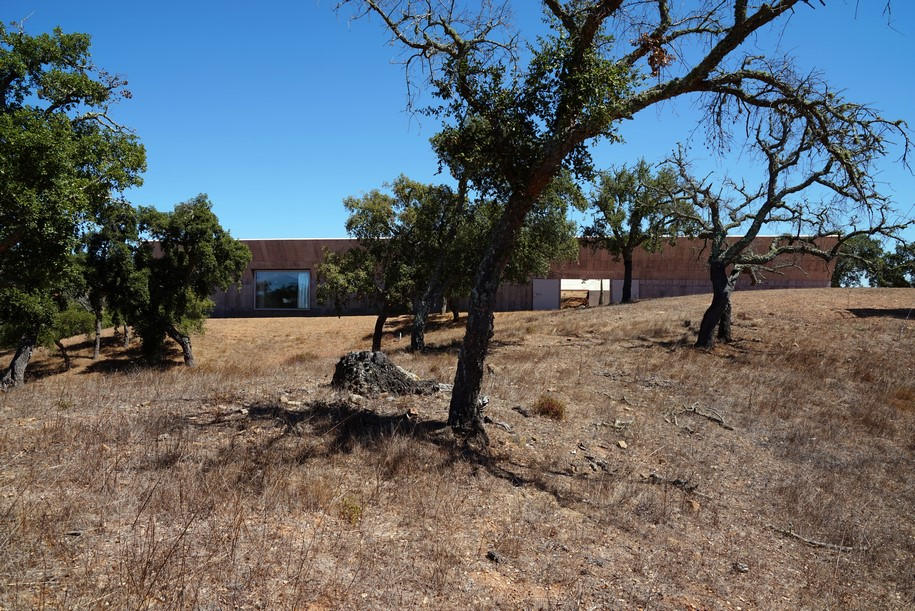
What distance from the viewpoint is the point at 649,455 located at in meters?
9.08

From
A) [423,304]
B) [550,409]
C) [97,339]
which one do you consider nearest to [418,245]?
[423,304]

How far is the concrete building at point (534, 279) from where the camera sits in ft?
144

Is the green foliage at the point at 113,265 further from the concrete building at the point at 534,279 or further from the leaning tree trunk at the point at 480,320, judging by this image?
the leaning tree trunk at the point at 480,320

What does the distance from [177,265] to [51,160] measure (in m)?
17.6

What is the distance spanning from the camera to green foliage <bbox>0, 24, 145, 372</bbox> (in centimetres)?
1080

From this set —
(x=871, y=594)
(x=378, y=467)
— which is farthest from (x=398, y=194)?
(x=871, y=594)

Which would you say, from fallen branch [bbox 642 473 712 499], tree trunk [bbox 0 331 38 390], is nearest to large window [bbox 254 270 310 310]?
tree trunk [bbox 0 331 38 390]

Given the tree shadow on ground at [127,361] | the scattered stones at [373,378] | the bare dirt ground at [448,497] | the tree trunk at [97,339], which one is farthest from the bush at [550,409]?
the tree trunk at [97,339]

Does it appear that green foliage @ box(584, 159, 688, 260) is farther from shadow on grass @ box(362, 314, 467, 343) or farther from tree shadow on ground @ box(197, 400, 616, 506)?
tree shadow on ground @ box(197, 400, 616, 506)

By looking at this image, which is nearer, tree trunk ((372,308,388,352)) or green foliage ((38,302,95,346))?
tree trunk ((372,308,388,352))

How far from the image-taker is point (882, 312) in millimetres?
23031

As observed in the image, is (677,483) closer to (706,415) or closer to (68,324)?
(706,415)

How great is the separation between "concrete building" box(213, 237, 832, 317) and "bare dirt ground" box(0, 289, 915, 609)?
30630 mm

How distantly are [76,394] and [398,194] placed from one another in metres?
14.0
